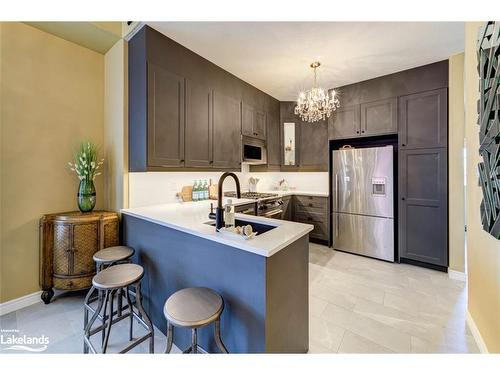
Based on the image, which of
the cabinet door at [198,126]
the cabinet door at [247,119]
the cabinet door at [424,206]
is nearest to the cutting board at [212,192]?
the cabinet door at [198,126]

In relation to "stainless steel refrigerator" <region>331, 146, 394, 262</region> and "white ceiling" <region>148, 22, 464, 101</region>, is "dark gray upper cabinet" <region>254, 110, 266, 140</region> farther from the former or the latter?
"stainless steel refrigerator" <region>331, 146, 394, 262</region>

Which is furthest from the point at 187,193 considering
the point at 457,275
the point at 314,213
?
the point at 457,275

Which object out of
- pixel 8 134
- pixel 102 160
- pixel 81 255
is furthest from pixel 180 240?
pixel 8 134

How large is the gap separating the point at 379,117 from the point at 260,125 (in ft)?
6.22

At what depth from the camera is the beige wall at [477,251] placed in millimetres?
1420

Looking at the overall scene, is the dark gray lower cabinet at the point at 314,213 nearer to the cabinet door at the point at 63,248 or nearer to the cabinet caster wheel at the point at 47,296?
the cabinet door at the point at 63,248

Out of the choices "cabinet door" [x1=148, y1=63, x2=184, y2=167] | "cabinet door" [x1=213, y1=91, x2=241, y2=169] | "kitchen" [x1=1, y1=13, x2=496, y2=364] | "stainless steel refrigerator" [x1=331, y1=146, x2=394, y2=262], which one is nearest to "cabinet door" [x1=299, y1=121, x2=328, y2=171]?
"kitchen" [x1=1, y1=13, x2=496, y2=364]

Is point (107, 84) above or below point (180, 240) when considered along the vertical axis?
above

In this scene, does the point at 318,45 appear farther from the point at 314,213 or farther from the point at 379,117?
the point at 314,213

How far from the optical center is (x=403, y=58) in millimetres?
2754

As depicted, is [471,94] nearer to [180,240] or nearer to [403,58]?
[403,58]

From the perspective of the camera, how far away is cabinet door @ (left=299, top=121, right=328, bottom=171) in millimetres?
3979

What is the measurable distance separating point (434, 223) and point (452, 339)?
1673 mm
